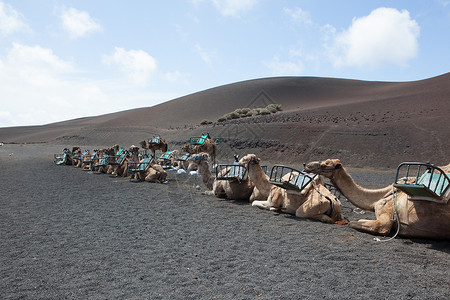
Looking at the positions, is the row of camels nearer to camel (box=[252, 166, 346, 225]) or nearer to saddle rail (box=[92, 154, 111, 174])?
camel (box=[252, 166, 346, 225])

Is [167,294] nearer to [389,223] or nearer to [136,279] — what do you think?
[136,279]

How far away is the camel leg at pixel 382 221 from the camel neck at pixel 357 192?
34 cm

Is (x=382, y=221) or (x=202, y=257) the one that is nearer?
Answer: (x=202, y=257)

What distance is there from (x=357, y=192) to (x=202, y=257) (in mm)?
3953

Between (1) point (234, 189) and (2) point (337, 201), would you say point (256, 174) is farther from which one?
(2) point (337, 201)

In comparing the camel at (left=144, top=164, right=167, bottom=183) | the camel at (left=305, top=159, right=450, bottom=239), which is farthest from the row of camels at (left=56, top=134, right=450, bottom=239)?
the camel at (left=144, top=164, right=167, bottom=183)

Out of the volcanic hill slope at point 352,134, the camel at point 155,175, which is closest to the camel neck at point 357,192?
the camel at point 155,175

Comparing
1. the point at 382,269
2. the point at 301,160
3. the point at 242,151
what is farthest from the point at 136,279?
the point at 242,151

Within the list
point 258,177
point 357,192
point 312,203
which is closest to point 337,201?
point 312,203

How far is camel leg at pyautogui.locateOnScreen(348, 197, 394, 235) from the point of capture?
266 inches

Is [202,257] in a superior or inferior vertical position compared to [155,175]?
inferior

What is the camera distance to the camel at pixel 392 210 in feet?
19.8

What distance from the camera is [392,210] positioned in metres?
6.78

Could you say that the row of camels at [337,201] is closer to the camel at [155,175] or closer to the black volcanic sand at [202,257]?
the black volcanic sand at [202,257]
